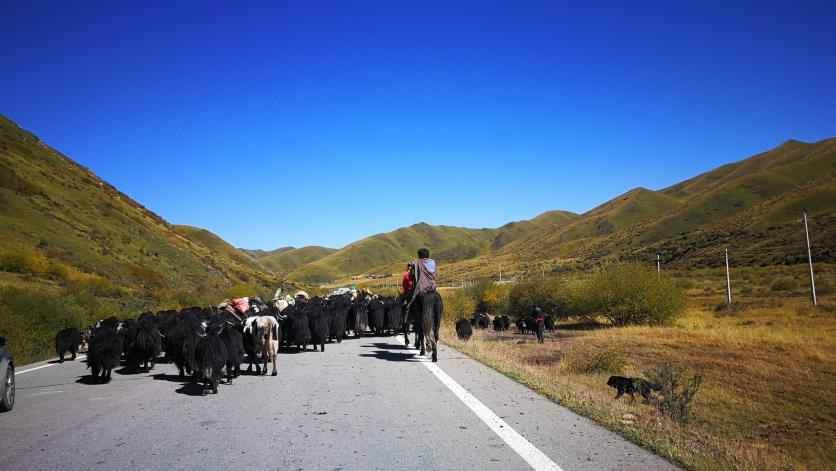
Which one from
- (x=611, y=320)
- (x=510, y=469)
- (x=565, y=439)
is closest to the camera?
(x=510, y=469)

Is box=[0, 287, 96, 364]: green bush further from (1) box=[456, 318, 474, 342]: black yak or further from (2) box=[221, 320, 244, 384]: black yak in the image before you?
(1) box=[456, 318, 474, 342]: black yak

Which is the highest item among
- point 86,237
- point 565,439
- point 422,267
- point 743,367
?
point 86,237

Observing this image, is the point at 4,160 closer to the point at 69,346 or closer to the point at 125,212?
the point at 125,212

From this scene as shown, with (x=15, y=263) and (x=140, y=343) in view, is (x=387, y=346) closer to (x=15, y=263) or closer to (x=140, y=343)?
(x=140, y=343)

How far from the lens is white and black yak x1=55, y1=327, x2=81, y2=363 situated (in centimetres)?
1379

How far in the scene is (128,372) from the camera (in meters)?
11.6

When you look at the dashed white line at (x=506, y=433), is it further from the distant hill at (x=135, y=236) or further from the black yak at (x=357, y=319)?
the distant hill at (x=135, y=236)

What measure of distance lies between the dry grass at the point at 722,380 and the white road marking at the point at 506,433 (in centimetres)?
114

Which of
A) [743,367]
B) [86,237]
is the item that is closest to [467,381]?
[743,367]

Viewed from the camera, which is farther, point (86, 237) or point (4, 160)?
point (4, 160)

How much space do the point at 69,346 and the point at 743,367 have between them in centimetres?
2094

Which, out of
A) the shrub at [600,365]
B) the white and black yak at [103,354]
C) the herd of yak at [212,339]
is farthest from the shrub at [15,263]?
the shrub at [600,365]

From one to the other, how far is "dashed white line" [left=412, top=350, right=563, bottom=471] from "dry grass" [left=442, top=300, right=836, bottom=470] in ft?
3.73

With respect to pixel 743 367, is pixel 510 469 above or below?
above
